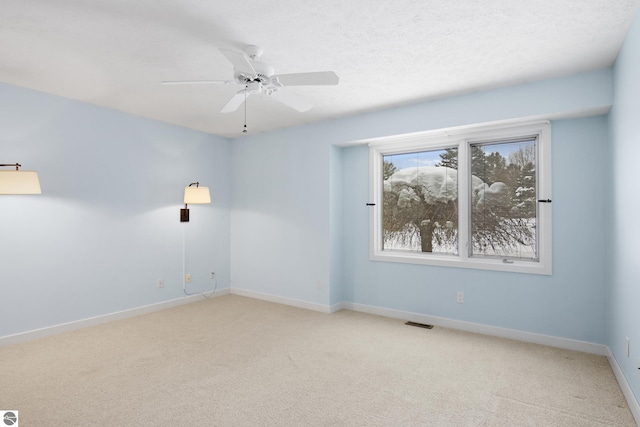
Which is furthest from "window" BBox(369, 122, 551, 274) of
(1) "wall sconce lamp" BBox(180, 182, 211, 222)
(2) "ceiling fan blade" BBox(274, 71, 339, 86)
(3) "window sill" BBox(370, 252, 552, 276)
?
(1) "wall sconce lamp" BBox(180, 182, 211, 222)

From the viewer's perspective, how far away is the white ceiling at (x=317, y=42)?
2119 mm

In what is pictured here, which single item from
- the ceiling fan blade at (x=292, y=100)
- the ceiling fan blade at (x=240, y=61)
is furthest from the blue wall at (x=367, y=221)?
the ceiling fan blade at (x=240, y=61)

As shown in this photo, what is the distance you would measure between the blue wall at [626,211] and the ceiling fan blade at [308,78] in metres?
1.83

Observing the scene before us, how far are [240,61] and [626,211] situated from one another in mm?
2768

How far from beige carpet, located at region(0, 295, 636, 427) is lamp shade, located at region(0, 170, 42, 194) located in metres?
1.45

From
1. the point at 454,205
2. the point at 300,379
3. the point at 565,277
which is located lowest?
the point at 300,379

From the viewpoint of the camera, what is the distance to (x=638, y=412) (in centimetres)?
213

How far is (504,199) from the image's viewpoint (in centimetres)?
373

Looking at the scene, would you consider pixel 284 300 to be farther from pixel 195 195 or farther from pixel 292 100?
pixel 292 100

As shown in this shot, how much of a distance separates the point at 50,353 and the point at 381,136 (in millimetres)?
3943

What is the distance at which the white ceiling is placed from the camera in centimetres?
212

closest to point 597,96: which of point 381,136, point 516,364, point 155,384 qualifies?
point 381,136

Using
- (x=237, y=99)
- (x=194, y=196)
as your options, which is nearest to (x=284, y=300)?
(x=194, y=196)

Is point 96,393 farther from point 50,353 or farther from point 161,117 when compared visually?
point 161,117
